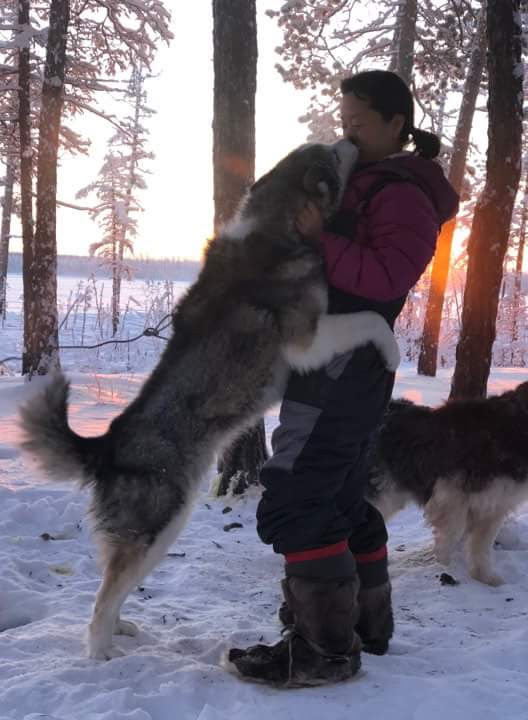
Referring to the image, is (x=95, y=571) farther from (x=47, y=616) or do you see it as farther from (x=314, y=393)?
(x=314, y=393)

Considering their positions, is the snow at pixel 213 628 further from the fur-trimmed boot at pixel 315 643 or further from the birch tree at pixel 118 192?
the birch tree at pixel 118 192

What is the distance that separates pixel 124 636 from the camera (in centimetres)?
316

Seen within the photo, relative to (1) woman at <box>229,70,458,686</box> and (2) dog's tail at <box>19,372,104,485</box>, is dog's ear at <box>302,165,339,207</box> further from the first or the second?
(2) dog's tail at <box>19,372,104,485</box>

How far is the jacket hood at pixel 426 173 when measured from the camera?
2.61 m

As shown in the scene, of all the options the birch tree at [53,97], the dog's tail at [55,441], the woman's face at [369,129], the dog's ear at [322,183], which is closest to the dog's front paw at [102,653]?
the dog's tail at [55,441]

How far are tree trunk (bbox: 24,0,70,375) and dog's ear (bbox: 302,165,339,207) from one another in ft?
30.3

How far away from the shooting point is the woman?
2586mm

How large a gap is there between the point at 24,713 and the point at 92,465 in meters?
0.98

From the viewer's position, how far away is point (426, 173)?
8.67 feet

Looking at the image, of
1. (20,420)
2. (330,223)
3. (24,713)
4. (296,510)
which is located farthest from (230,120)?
(24,713)

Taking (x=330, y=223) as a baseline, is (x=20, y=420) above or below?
below

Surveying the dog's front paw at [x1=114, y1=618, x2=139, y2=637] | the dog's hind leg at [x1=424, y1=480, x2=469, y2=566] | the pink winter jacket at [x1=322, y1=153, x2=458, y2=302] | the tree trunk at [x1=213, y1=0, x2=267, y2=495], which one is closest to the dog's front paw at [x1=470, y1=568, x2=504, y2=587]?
the dog's hind leg at [x1=424, y1=480, x2=469, y2=566]

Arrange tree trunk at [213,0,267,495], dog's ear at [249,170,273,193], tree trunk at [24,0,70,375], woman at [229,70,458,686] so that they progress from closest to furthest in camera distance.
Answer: woman at [229,70,458,686] < dog's ear at [249,170,273,193] < tree trunk at [213,0,267,495] < tree trunk at [24,0,70,375]

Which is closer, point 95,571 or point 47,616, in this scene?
point 47,616
